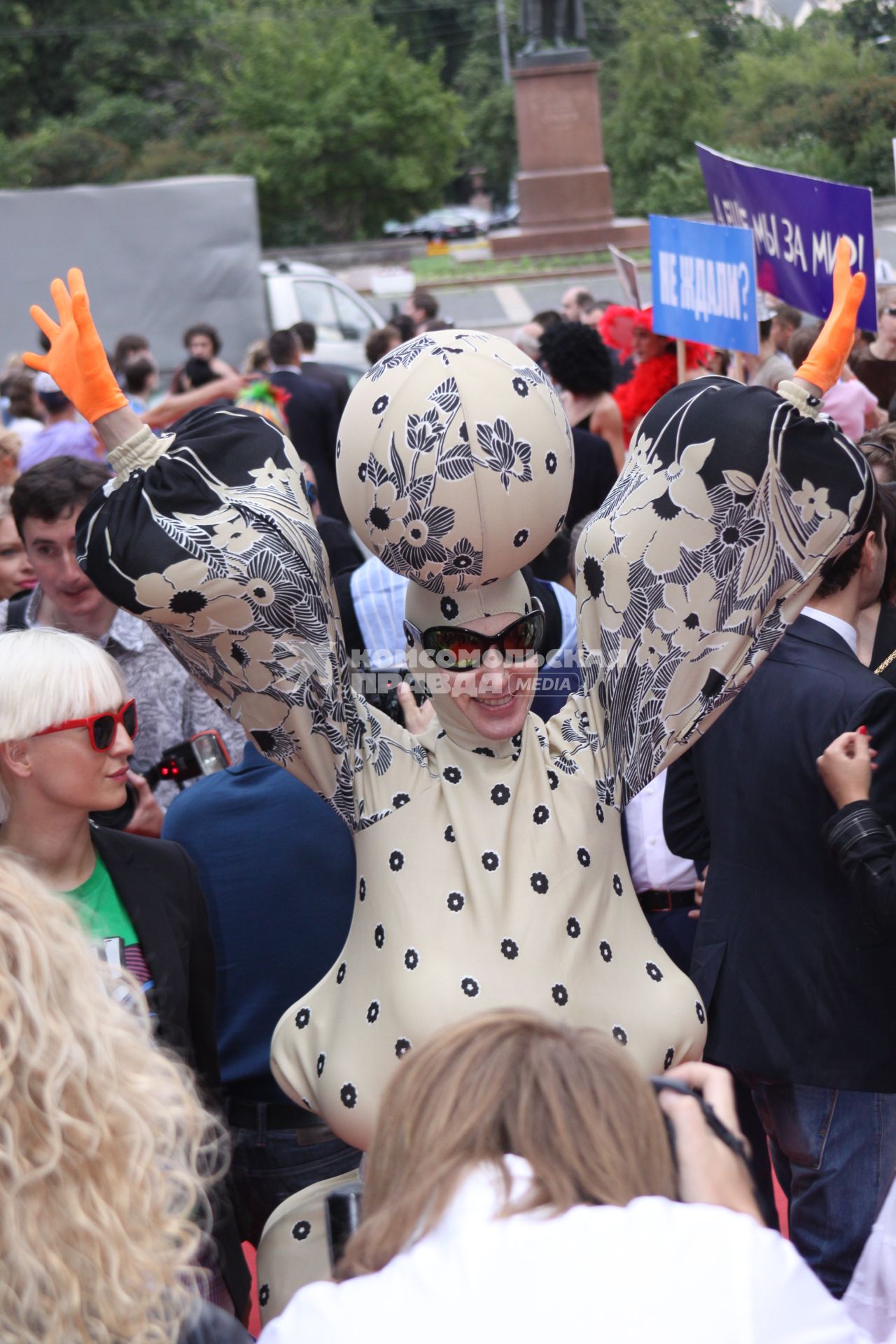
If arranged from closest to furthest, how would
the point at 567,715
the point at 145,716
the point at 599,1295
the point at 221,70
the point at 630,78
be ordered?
1. the point at 599,1295
2. the point at 567,715
3. the point at 145,716
4. the point at 630,78
5. the point at 221,70

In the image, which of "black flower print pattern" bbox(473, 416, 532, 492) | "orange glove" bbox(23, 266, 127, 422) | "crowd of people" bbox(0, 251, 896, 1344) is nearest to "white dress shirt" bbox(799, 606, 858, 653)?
"crowd of people" bbox(0, 251, 896, 1344)

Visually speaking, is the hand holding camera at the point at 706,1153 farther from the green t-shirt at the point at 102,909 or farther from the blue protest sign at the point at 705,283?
the blue protest sign at the point at 705,283

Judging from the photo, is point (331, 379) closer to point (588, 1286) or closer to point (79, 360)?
point (79, 360)

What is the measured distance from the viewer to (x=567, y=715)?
251 cm

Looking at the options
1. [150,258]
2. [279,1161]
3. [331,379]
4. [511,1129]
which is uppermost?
[511,1129]

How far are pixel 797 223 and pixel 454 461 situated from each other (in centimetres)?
377

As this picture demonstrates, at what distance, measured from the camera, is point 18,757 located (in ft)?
8.01

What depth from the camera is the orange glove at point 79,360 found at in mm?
2219

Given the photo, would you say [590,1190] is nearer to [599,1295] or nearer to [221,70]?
[599,1295]

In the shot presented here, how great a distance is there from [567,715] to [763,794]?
57 centimetres

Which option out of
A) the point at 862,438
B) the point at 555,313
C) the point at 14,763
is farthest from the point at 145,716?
the point at 555,313

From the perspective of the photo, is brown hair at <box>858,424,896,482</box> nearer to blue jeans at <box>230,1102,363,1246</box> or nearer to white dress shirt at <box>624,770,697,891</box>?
white dress shirt at <box>624,770,697,891</box>

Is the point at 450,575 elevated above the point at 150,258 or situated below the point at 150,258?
above

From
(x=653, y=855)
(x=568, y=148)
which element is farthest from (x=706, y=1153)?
(x=568, y=148)
